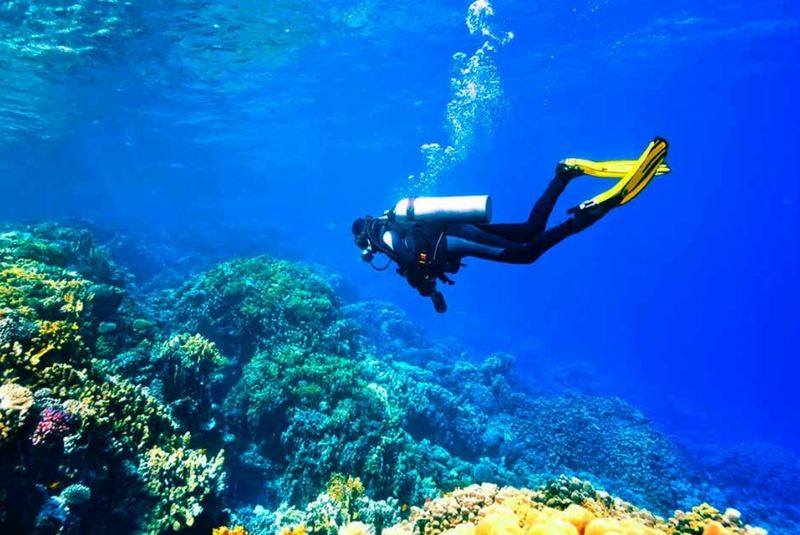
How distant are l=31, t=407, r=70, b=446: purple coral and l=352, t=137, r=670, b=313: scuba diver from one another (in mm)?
3894

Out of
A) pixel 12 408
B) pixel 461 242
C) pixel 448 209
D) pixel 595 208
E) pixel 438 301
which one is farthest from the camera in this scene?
pixel 438 301

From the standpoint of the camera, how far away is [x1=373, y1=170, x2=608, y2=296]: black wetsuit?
5.60 metres

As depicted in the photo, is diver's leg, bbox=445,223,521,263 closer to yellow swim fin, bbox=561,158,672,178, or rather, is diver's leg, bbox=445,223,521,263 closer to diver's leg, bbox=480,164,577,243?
diver's leg, bbox=480,164,577,243

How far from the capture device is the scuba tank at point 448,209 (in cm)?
584

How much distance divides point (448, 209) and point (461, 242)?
51 cm

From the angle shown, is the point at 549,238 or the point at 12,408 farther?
the point at 549,238

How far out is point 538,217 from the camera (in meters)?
5.62

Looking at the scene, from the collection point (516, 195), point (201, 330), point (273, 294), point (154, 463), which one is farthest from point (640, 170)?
point (516, 195)

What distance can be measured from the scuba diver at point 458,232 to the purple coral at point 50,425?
3.89 metres

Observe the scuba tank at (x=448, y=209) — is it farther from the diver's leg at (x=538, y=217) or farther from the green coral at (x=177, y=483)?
the green coral at (x=177, y=483)

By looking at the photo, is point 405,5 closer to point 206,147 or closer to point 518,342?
point 518,342

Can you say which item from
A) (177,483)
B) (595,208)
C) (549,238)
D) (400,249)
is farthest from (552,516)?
(177,483)

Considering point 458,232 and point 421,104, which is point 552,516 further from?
point 421,104

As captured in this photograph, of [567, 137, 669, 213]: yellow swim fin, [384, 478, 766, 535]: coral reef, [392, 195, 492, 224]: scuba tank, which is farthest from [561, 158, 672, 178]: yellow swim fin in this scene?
[384, 478, 766, 535]: coral reef
